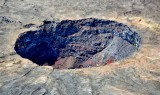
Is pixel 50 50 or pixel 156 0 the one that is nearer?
pixel 50 50

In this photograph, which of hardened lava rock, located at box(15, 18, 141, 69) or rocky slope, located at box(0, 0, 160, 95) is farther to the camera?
hardened lava rock, located at box(15, 18, 141, 69)

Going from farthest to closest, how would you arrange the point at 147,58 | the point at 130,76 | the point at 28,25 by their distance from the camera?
the point at 28,25
the point at 147,58
the point at 130,76

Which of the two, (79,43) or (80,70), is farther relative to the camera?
(79,43)

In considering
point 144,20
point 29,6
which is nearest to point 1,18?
point 29,6

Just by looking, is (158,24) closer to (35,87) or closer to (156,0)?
(156,0)
